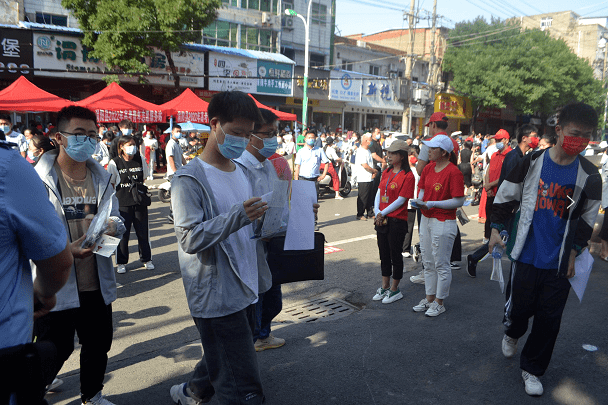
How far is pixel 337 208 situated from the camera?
40.4 feet

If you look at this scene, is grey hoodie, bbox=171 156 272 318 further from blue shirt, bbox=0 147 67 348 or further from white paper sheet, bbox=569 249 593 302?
white paper sheet, bbox=569 249 593 302

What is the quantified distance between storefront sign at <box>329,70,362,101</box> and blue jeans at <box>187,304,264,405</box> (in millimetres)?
29088

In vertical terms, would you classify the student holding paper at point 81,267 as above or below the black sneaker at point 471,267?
above

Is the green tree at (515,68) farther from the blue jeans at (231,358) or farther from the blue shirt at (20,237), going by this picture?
the blue shirt at (20,237)

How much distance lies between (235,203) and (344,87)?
3055cm

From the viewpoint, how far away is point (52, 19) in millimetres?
21766

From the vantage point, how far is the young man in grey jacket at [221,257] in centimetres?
233

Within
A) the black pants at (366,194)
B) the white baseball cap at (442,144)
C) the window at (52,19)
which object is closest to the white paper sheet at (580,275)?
the white baseball cap at (442,144)

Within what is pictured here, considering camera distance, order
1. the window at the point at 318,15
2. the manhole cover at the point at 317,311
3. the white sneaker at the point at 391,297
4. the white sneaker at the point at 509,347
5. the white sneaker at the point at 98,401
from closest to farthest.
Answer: the white sneaker at the point at 98,401 < the white sneaker at the point at 509,347 < the manhole cover at the point at 317,311 < the white sneaker at the point at 391,297 < the window at the point at 318,15

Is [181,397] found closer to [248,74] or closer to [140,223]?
[140,223]

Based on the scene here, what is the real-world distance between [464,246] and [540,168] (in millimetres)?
4939

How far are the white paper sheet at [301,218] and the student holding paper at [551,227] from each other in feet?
5.12

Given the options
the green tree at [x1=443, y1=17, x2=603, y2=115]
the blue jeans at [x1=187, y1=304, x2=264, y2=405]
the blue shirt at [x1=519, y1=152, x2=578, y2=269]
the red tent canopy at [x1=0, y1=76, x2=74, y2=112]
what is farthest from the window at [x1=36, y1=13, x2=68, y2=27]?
the green tree at [x1=443, y1=17, x2=603, y2=115]

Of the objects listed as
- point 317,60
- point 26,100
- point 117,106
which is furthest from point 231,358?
point 317,60
